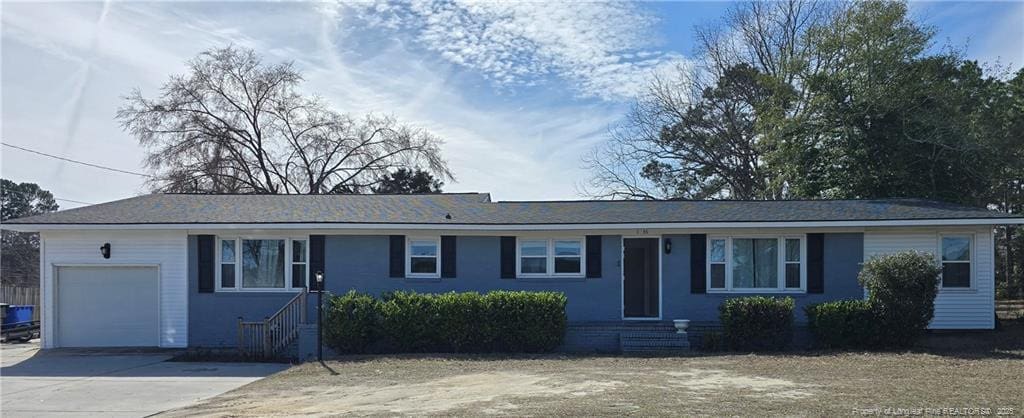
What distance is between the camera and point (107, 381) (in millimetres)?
12312

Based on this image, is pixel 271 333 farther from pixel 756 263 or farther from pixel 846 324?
pixel 846 324

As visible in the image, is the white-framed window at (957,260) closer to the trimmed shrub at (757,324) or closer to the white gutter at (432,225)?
the white gutter at (432,225)

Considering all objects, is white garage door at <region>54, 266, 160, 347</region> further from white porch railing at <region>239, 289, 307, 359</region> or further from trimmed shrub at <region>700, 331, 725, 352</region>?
trimmed shrub at <region>700, 331, 725, 352</region>

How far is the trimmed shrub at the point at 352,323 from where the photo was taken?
1445cm

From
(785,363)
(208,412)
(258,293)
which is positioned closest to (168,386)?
(208,412)

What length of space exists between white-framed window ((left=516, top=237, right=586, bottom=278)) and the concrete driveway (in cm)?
564

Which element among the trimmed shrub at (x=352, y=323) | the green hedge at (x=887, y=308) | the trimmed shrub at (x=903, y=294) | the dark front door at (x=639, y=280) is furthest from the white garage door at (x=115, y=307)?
the trimmed shrub at (x=903, y=294)

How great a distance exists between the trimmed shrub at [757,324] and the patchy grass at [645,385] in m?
0.94

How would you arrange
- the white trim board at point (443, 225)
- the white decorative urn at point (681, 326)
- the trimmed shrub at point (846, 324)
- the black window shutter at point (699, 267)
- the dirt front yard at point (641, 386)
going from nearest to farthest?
the dirt front yard at point (641, 386) → the trimmed shrub at point (846, 324) → the white decorative urn at point (681, 326) → the white trim board at point (443, 225) → the black window shutter at point (699, 267)

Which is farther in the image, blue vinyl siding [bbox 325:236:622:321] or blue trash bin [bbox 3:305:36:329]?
blue trash bin [bbox 3:305:36:329]

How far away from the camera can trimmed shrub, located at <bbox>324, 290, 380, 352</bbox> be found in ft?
47.4

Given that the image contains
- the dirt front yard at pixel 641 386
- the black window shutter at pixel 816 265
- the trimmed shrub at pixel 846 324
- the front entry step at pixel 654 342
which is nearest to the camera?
the dirt front yard at pixel 641 386

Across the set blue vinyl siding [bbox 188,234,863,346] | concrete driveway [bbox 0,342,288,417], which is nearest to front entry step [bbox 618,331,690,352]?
blue vinyl siding [bbox 188,234,863,346]

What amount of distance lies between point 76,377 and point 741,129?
1076 inches
